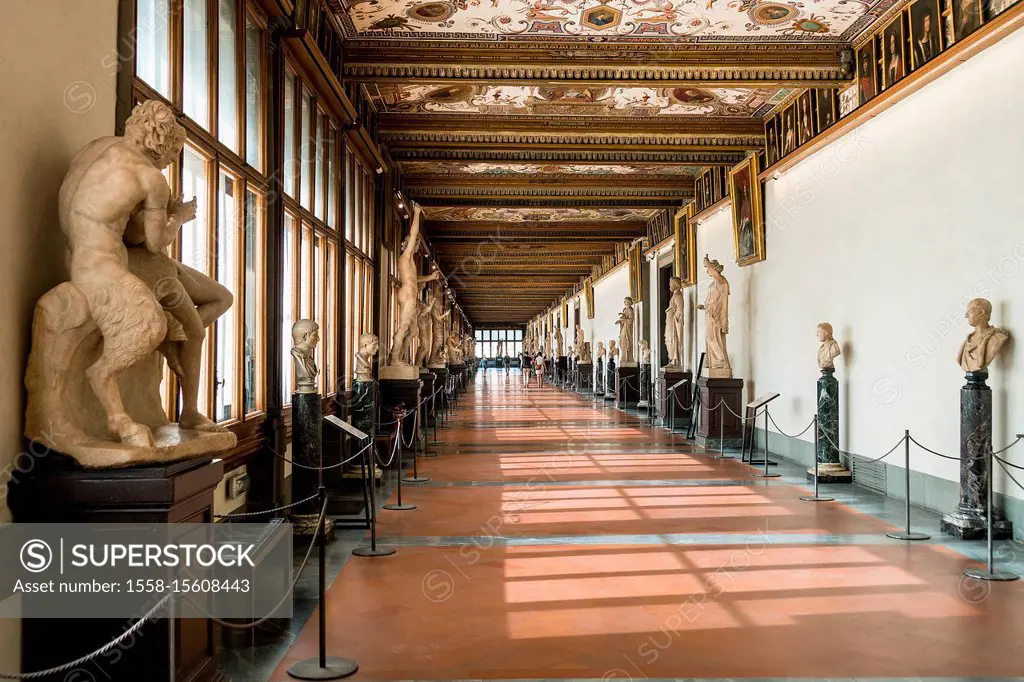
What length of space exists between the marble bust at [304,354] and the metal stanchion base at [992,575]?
18.7ft

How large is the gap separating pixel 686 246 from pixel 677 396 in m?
3.60

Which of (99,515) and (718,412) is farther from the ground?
(99,515)

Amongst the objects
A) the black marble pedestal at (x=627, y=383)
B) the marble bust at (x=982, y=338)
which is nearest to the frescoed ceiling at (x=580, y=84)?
the marble bust at (x=982, y=338)

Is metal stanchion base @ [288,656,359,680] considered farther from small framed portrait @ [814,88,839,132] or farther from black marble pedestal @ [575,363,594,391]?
black marble pedestal @ [575,363,594,391]

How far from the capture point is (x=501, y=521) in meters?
8.51

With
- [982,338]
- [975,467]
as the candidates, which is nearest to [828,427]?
[975,467]

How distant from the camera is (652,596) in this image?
582 centimetres

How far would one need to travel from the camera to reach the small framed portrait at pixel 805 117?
1249cm

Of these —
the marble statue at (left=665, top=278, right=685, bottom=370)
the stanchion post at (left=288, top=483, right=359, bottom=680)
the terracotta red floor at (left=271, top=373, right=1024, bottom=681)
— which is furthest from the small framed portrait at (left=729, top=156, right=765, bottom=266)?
the stanchion post at (left=288, top=483, right=359, bottom=680)

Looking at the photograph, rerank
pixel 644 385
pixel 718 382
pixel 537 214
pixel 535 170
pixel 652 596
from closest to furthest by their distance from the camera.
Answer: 1. pixel 652 596
2. pixel 718 382
3. pixel 535 170
4. pixel 644 385
5. pixel 537 214

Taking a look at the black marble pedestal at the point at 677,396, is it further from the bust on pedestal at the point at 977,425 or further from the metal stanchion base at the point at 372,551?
the metal stanchion base at the point at 372,551

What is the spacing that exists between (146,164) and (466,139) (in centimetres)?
1214

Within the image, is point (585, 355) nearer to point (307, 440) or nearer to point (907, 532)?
point (907, 532)

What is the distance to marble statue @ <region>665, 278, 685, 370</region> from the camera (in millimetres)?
19803
